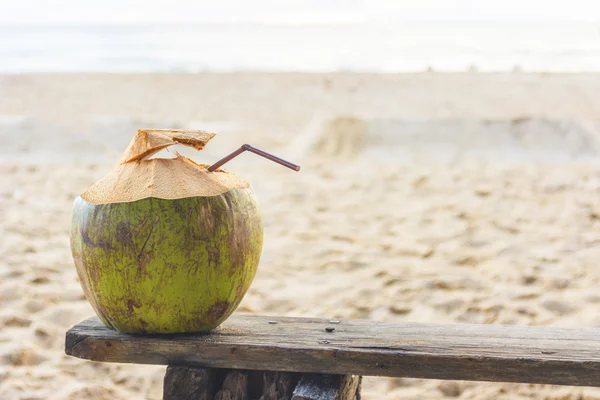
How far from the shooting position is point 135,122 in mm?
7547

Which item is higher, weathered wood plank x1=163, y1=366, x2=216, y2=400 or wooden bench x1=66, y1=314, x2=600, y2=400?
wooden bench x1=66, y1=314, x2=600, y2=400

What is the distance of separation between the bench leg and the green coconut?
10 cm

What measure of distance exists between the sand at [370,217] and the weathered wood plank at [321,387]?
2.98 feet

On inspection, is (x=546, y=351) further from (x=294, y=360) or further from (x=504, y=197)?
(x=504, y=197)

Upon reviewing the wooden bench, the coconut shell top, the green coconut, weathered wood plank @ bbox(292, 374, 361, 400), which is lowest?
weathered wood plank @ bbox(292, 374, 361, 400)

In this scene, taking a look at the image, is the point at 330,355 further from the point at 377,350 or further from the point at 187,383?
the point at 187,383

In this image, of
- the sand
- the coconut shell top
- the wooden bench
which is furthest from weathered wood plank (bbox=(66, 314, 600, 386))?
the sand

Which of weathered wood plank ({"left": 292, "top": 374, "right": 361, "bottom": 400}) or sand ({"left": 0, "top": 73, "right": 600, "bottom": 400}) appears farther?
sand ({"left": 0, "top": 73, "right": 600, "bottom": 400})

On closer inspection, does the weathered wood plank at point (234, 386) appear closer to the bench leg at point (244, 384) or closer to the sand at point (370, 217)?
the bench leg at point (244, 384)

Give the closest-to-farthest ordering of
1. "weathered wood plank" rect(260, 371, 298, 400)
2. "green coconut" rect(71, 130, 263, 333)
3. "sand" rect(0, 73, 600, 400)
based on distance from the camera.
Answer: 1. "green coconut" rect(71, 130, 263, 333)
2. "weathered wood plank" rect(260, 371, 298, 400)
3. "sand" rect(0, 73, 600, 400)

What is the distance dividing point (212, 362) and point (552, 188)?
153 inches

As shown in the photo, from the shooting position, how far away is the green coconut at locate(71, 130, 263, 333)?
124 centimetres

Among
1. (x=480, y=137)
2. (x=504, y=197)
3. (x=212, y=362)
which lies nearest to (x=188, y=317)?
(x=212, y=362)

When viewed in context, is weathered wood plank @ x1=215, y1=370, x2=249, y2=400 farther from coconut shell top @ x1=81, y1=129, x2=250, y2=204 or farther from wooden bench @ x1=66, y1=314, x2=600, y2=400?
coconut shell top @ x1=81, y1=129, x2=250, y2=204
